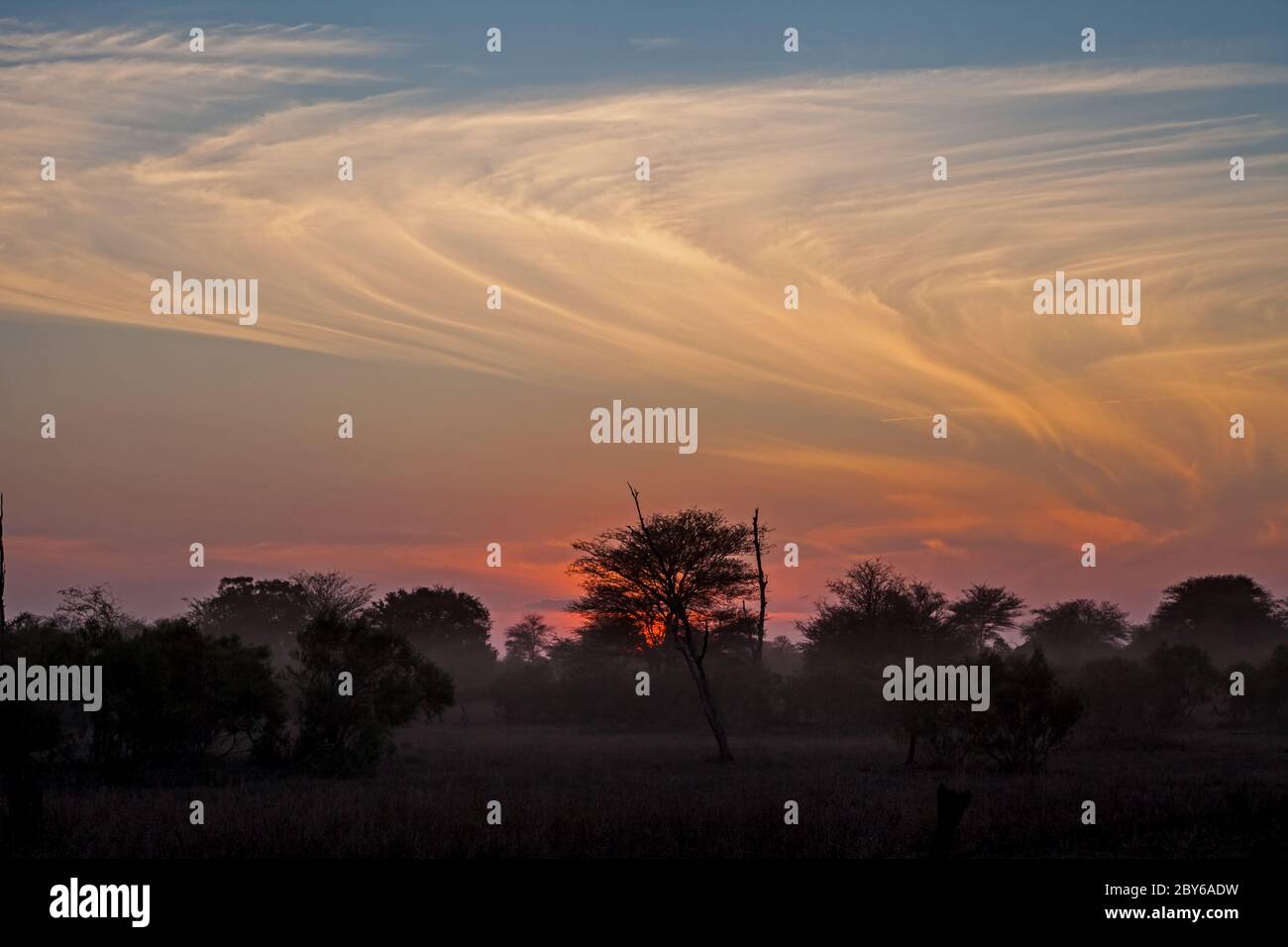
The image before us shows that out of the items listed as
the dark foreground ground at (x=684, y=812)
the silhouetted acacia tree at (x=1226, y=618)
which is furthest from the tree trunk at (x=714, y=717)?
the silhouetted acacia tree at (x=1226, y=618)

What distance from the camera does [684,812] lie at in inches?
869

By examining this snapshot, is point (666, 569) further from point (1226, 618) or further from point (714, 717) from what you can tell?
point (1226, 618)

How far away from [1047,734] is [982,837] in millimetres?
18337

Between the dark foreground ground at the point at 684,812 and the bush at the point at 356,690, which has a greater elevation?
the bush at the point at 356,690

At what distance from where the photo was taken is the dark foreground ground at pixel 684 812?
19469 mm

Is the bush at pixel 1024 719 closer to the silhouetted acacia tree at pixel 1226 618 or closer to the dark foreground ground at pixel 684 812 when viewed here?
the dark foreground ground at pixel 684 812

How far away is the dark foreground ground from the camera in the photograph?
63.9 ft

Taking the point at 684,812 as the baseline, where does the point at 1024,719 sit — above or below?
above

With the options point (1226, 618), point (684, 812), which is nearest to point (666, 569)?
Result: point (684, 812)

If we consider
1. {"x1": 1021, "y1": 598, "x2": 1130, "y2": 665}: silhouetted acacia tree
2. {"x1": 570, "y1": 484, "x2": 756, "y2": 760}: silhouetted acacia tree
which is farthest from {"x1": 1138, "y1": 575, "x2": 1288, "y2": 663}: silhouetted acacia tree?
{"x1": 570, "y1": 484, "x2": 756, "y2": 760}: silhouetted acacia tree

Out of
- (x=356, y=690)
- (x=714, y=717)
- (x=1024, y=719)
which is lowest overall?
(x=714, y=717)
